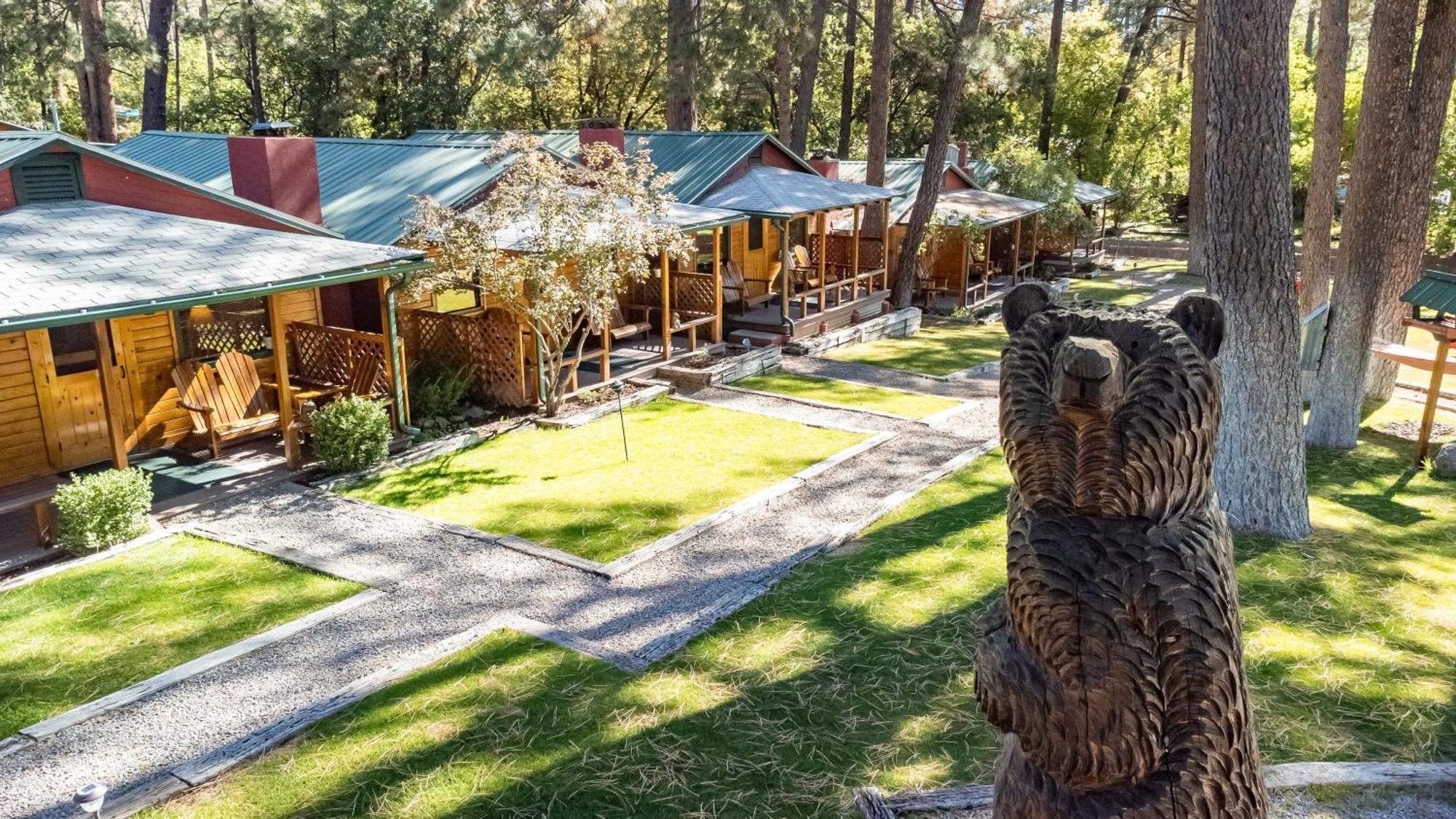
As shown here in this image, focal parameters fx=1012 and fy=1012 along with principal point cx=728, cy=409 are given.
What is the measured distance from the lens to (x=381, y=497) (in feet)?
34.6

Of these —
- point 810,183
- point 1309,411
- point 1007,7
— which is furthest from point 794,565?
point 1007,7

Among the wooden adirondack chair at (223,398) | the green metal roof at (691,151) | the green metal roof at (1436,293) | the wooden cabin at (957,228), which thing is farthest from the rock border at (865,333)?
the green metal roof at (1436,293)

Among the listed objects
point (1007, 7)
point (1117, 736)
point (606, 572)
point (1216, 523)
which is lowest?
point (606, 572)

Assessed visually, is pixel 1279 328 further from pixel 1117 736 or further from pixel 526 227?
pixel 526 227

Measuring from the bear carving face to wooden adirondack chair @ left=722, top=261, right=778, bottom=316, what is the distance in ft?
51.8

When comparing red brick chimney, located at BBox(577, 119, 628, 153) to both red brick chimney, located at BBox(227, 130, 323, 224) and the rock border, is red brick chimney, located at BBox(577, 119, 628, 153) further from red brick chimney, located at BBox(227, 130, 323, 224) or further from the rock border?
red brick chimney, located at BBox(227, 130, 323, 224)

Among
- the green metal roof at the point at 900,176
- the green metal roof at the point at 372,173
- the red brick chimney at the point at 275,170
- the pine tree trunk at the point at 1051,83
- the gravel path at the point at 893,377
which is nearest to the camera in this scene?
the red brick chimney at the point at 275,170

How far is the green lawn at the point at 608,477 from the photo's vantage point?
9.74m

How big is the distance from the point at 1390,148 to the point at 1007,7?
25.2 meters

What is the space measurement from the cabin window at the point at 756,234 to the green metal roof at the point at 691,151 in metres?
1.50

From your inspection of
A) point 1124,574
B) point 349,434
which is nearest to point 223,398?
point 349,434

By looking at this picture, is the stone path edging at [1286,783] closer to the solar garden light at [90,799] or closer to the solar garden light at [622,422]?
the solar garden light at [90,799]

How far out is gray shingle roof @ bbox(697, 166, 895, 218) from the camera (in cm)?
1728

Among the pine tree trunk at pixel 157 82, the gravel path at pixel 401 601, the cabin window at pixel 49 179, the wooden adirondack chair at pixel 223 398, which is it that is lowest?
the gravel path at pixel 401 601
